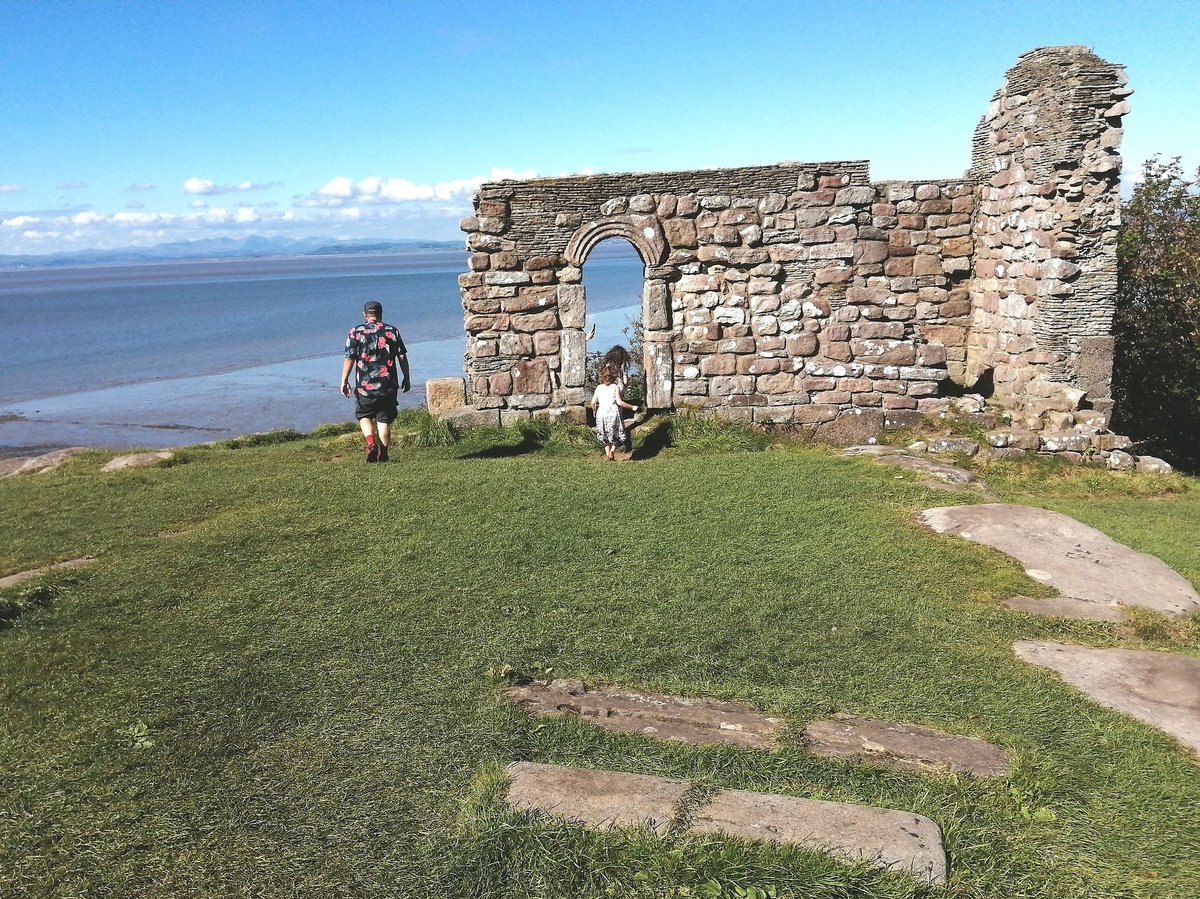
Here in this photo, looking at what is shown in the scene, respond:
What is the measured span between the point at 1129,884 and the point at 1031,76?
1065 centimetres

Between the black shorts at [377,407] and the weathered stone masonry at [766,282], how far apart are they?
1797 millimetres

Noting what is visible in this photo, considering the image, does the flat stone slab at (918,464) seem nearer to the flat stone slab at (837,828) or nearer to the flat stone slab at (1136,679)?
the flat stone slab at (1136,679)

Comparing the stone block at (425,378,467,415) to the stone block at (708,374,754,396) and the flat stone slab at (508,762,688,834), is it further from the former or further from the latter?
the flat stone slab at (508,762,688,834)

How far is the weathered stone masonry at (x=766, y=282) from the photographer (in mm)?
11609

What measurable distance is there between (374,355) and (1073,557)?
7.65m

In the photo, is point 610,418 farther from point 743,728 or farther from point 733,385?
point 743,728

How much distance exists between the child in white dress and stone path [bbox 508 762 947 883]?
6938mm

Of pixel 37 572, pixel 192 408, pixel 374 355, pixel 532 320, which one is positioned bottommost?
pixel 192 408

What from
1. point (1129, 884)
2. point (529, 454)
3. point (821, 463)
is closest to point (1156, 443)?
point (821, 463)

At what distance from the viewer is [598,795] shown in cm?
377

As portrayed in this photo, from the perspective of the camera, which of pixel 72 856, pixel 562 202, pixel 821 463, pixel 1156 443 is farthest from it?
pixel 1156 443

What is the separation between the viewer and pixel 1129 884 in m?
3.36

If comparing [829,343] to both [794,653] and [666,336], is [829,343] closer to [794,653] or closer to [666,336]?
[666,336]

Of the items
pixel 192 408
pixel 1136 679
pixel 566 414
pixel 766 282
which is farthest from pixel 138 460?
pixel 192 408
